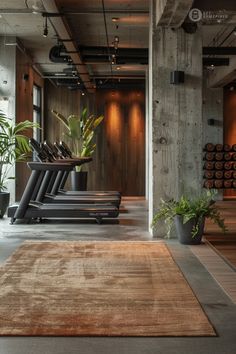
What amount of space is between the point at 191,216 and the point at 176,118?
1.43 metres

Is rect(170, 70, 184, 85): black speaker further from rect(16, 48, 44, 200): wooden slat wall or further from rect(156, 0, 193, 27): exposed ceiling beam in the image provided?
rect(16, 48, 44, 200): wooden slat wall

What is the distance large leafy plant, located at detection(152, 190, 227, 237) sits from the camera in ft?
21.6

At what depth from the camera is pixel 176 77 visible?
711 cm

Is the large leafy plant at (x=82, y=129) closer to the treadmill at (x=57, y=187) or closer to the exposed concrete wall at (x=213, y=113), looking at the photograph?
the exposed concrete wall at (x=213, y=113)

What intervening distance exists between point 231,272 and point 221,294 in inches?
33.0

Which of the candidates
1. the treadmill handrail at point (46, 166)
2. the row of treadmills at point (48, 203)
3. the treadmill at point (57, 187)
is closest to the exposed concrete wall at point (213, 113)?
the treadmill at point (57, 187)

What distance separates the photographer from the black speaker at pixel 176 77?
7.11m

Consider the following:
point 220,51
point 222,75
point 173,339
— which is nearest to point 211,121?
point 222,75

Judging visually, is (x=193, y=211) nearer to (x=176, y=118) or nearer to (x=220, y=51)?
(x=176, y=118)

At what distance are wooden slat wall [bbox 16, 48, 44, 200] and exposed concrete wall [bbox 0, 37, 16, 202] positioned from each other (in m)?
0.22

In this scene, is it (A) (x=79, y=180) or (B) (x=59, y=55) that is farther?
(A) (x=79, y=180)

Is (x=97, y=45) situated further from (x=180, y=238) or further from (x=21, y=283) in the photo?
(x=21, y=283)

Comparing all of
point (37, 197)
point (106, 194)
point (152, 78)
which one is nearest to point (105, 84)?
point (106, 194)

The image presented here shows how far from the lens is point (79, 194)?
1151cm
